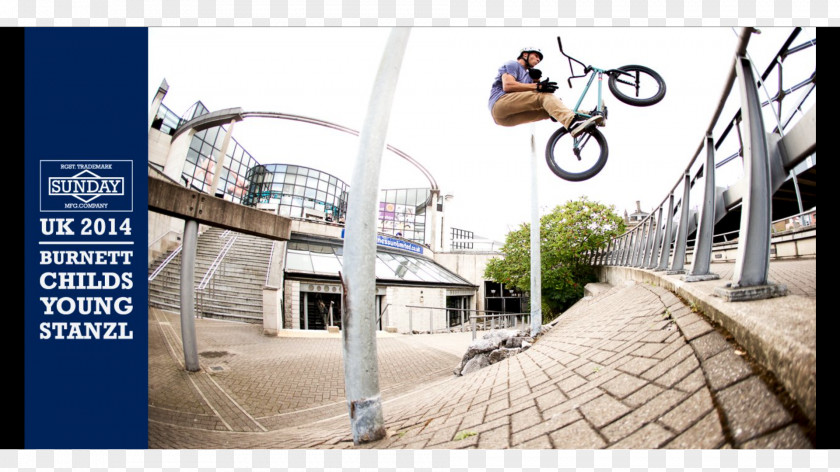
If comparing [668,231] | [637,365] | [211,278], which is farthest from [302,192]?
[637,365]

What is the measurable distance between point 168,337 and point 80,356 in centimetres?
92

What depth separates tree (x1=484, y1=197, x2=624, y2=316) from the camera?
10.2m

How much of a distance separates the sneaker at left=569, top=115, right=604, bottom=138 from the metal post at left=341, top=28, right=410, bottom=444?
208cm

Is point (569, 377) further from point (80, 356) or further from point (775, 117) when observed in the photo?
point (80, 356)

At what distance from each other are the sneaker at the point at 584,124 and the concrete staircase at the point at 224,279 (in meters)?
4.40

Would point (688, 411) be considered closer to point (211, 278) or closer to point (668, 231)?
point (668, 231)

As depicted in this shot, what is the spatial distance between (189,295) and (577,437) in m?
3.84

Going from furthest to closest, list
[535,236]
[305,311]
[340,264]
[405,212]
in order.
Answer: [405,212], [340,264], [305,311], [535,236]

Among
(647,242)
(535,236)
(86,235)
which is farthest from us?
(647,242)

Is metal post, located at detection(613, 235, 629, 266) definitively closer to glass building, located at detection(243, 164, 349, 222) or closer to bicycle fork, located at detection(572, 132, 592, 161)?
bicycle fork, located at detection(572, 132, 592, 161)

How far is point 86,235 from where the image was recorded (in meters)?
2.30

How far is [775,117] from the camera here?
6.57 ft

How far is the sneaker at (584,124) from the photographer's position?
122 inches

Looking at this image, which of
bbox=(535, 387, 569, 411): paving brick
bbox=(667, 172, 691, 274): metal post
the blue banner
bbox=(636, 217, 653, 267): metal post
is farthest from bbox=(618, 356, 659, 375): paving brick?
bbox=(636, 217, 653, 267): metal post
